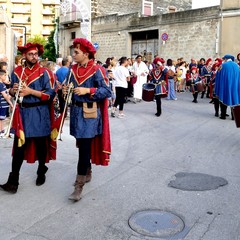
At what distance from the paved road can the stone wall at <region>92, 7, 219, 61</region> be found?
15438 mm

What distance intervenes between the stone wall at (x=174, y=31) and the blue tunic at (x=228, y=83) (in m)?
12.5

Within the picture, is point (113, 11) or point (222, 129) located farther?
point (113, 11)

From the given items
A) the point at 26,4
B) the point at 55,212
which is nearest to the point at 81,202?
the point at 55,212

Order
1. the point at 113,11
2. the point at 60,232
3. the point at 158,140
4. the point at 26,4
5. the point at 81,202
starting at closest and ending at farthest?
1. the point at 60,232
2. the point at 81,202
3. the point at 158,140
4. the point at 113,11
5. the point at 26,4

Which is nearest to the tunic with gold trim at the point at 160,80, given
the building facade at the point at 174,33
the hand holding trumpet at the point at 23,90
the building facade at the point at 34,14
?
the hand holding trumpet at the point at 23,90

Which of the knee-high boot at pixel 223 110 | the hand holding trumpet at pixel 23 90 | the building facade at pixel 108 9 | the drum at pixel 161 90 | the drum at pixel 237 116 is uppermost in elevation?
the building facade at pixel 108 9

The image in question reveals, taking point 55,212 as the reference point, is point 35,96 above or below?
above

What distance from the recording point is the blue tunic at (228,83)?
1066 cm

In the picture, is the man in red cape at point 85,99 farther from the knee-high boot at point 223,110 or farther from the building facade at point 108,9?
the building facade at point 108,9

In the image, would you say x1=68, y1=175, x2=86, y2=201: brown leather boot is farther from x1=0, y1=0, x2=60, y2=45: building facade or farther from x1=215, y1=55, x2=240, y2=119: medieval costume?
x1=0, y1=0, x2=60, y2=45: building facade

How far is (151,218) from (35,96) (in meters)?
2.06

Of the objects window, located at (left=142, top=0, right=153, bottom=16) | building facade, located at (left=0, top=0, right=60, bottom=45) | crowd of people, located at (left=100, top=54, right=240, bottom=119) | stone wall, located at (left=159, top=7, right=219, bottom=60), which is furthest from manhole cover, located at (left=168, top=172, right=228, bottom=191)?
building facade, located at (left=0, top=0, right=60, bottom=45)

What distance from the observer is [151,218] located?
4.47 metres

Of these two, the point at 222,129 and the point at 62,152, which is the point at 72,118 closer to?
the point at 62,152
